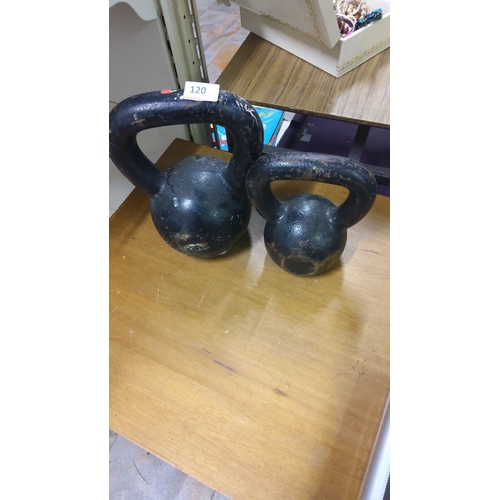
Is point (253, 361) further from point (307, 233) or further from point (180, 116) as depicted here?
point (180, 116)

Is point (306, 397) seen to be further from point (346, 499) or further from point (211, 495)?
point (211, 495)

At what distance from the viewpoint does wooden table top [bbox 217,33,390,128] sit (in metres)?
0.64

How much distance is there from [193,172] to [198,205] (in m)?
0.05

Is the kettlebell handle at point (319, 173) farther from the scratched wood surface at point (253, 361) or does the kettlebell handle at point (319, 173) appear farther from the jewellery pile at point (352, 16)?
the jewellery pile at point (352, 16)

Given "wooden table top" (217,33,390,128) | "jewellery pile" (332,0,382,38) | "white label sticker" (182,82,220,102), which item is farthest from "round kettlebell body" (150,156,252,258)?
"jewellery pile" (332,0,382,38)

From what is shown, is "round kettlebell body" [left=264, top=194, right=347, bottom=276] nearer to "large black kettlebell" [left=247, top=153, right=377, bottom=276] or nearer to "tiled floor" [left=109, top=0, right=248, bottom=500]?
"large black kettlebell" [left=247, top=153, right=377, bottom=276]

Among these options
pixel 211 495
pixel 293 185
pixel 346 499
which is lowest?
pixel 211 495

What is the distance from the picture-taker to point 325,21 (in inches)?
22.5

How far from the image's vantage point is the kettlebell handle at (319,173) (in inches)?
16.0

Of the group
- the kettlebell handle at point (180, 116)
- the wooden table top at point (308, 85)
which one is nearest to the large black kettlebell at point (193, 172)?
the kettlebell handle at point (180, 116)

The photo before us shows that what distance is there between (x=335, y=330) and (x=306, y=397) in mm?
99

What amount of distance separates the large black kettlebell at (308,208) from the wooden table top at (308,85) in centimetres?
23

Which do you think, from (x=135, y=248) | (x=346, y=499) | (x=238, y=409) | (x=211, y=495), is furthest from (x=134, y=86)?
(x=211, y=495)

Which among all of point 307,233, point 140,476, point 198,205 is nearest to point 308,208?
point 307,233
